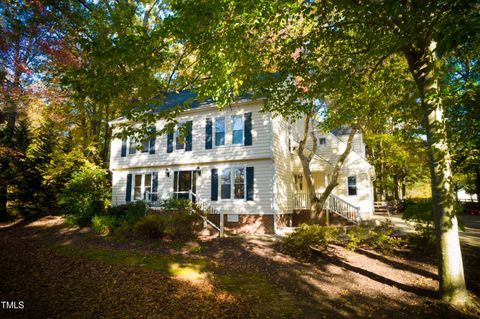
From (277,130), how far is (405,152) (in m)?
15.4

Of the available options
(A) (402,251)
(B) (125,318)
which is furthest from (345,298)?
(A) (402,251)

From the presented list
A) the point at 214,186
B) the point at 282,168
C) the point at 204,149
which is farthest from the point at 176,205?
the point at 282,168

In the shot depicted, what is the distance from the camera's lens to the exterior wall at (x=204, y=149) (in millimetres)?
15242

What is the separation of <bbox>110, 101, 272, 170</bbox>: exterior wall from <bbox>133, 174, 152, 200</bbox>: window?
3.03 ft

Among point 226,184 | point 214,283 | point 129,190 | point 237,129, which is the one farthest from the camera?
point 129,190

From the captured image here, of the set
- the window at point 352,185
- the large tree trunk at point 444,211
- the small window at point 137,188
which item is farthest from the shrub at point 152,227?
the window at point 352,185

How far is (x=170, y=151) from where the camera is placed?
18.1 metres

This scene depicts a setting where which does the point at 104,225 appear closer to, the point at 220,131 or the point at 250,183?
the point at 250,183

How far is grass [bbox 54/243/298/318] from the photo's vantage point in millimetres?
5559

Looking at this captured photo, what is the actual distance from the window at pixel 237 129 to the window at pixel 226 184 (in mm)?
1845

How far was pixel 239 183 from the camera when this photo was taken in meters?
15.6

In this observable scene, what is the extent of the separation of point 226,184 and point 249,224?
8.98ft

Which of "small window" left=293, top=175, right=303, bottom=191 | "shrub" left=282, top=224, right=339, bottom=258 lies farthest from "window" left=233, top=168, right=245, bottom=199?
"shrub" left=282, top=224, right=339, bottom=258

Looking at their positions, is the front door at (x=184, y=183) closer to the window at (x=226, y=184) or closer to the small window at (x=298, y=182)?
the window at (x=226, y=184)
